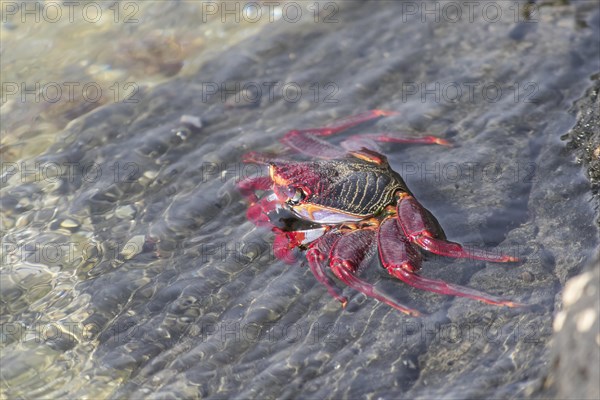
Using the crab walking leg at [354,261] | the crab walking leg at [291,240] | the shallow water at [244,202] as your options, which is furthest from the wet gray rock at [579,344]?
the crab walking leg at [291,240]

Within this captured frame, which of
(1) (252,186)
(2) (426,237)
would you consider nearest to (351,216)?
(2) (426,237)

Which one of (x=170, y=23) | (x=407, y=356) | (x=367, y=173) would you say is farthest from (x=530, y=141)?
(x=170, y=23)

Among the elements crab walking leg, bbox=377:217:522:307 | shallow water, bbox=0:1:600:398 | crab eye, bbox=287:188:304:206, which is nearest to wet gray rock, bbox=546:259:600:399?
shallow water, bbox=0:1:600:398

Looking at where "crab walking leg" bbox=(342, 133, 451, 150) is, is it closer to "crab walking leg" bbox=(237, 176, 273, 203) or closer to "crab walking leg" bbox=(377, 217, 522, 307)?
"crab walking leg" bbox=(237, 176, 273, 203)

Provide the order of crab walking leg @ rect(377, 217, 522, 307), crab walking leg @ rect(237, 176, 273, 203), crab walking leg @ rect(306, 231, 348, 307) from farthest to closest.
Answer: crab walking leg @ rect(237, 176, 273, 203)
crab walking leg @ rect(306, 231, 348, 307)
crab walking leg @ rect(377, 217, 522, 307)

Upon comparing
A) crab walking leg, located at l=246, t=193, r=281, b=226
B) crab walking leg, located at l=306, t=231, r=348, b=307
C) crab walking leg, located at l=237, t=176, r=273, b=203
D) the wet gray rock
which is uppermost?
the wet gray rock

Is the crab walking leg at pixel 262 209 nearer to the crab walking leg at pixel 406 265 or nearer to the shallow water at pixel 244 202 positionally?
the shallow water at pixel 244 202

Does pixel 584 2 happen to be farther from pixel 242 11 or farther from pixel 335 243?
pixel 335 243
